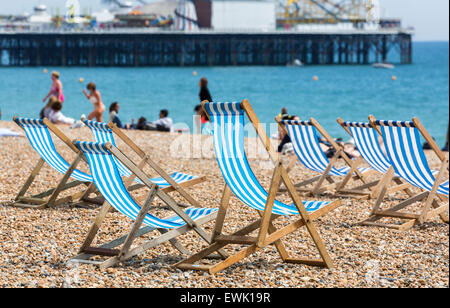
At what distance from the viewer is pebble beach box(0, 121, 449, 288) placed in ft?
10.9

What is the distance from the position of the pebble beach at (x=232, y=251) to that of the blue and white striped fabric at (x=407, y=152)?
0.29m

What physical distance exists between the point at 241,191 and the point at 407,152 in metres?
1.59

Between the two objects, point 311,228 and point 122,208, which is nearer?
point 122,208

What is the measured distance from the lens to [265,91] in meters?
37.2

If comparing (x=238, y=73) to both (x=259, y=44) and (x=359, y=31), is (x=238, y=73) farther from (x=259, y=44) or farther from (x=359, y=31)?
(x=359, y=31)

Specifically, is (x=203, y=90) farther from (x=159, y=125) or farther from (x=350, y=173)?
(x=350, y=173)

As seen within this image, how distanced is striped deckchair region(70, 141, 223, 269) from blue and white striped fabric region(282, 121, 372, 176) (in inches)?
83.5

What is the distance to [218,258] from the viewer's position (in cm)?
371

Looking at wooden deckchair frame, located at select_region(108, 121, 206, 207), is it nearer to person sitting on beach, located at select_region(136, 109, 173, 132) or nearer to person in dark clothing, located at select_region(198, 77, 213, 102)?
person in dark clothing, located at select_region(198, 77, 213, 102)

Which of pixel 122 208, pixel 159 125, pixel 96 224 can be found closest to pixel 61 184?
pixel 96 224

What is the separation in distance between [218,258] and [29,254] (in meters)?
0.87

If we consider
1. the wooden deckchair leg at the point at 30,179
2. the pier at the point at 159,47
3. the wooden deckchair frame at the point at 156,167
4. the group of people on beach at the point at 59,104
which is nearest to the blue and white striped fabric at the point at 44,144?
the wooden deckchair leg at the point at 30,179

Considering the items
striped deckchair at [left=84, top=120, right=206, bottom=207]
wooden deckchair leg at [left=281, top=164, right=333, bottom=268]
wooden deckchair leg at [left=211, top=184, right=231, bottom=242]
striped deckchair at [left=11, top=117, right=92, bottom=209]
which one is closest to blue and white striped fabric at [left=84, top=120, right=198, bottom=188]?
striped deckchair at [left=84, top=120, right=206, bottom=207]

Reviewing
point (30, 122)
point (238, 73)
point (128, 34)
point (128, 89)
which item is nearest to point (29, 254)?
point (30, 122)
